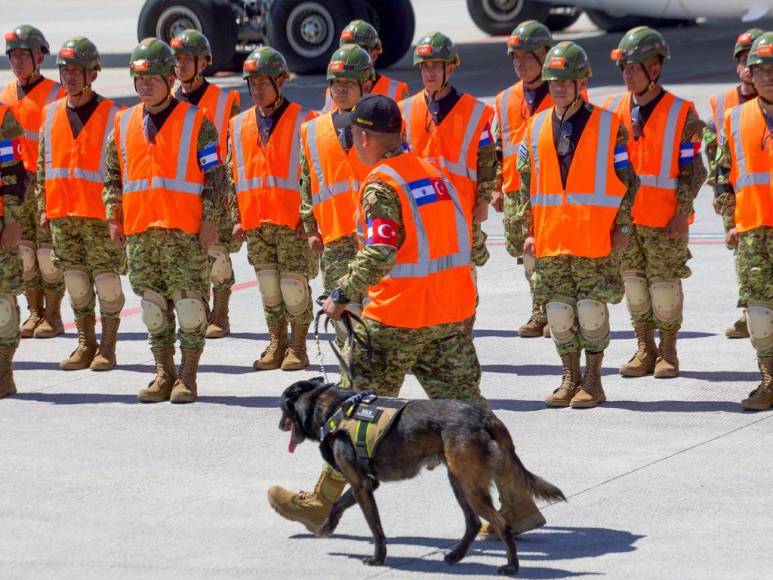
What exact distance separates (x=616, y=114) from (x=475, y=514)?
357 cm

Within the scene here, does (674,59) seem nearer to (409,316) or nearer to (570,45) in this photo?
(570,45)

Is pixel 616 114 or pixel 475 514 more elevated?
pixel 616 114

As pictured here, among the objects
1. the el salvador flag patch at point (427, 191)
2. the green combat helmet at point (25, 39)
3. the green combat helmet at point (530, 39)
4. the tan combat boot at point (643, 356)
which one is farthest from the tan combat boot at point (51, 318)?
the el salvador flag patch at point (427, 191)

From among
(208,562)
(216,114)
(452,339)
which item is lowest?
(208,562)

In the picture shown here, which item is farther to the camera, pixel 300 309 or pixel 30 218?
pixel 30 218

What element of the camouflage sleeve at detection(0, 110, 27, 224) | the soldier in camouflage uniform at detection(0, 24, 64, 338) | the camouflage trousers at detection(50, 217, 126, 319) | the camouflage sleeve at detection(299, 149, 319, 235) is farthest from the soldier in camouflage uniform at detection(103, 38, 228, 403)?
the soldier in camouflage uniform at detection(0, 24, 64, 338)

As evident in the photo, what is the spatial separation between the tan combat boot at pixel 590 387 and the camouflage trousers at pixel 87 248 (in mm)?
3350

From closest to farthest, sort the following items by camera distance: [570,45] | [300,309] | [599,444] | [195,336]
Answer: [599,444] < [570,45] < [195,336] < [300,309]

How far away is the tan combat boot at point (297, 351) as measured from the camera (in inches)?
437

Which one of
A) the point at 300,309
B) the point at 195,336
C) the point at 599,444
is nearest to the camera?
the point at 599,444

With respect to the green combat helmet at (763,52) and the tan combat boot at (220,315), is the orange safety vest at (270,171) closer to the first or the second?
the tan combat boot at (220,315)

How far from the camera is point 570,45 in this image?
31.4 feet

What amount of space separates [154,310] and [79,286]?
3.93 feet

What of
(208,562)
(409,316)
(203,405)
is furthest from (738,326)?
(208,562)
